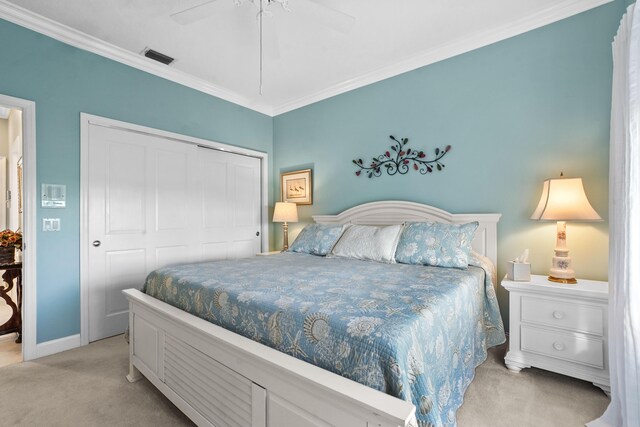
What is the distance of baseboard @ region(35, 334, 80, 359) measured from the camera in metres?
2.47

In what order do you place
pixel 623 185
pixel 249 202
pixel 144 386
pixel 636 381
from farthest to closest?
pixel 249 202, pixel 144 386, pixel 623 185, pixel 636 381


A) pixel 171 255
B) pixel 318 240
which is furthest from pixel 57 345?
pixel 318 240

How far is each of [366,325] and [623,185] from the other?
1431 mm

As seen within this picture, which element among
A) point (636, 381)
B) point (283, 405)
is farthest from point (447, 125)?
point (283, 405)

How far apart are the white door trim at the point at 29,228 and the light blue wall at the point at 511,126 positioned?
2949 millimetres

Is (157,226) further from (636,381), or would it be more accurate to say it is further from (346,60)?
(636,381)

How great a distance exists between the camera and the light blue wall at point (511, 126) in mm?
2248

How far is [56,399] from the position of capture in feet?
6.22

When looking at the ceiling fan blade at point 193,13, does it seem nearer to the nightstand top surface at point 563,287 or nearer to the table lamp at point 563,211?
the table lamp at point 563,211

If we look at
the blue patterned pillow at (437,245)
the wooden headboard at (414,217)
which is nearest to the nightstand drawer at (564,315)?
the blue patterned pillow at (437,245)

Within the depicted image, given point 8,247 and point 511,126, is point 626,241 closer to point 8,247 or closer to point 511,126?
point 511,126

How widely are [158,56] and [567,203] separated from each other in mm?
3729

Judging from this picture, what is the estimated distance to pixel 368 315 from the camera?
1.22 m

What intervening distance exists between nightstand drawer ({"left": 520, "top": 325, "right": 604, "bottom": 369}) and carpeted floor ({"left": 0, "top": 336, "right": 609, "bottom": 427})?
18 cm
